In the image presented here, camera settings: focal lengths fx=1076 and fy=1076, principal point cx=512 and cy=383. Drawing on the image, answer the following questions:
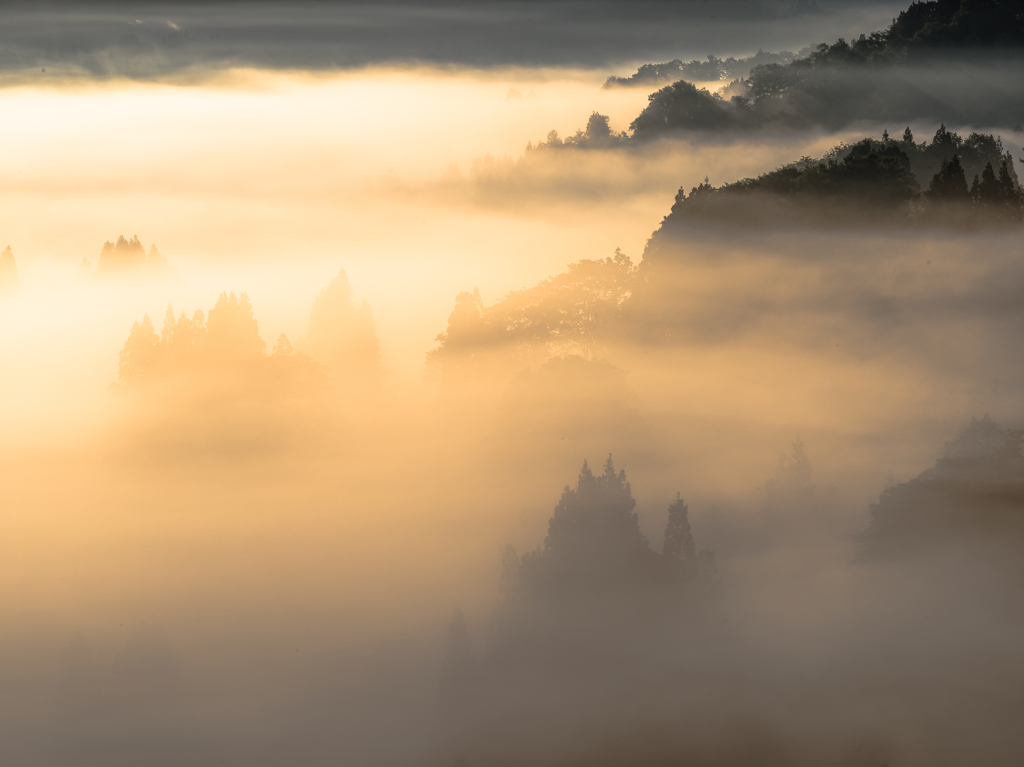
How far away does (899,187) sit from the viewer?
3196 inches

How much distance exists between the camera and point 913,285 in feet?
326

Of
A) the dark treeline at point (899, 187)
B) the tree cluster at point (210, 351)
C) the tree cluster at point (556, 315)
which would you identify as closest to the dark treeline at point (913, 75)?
the dark treeline at point (899, 187)

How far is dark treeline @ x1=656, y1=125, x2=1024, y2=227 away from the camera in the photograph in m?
79.6

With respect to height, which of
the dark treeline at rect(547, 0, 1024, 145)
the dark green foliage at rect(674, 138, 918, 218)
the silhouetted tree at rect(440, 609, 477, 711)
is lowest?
the silhouetted tree at rect(440, 609, 477, 711)

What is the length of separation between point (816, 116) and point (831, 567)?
71.7 metres

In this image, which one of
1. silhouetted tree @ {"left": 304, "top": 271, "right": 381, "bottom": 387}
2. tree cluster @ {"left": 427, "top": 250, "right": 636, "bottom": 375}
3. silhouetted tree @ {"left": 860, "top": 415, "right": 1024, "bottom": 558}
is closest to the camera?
silhouetted tree @ {"left": 860, "top": 415, "right": 1024, "bottom": 558}

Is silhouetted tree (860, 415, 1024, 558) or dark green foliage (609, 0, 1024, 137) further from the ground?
dark green foliage (609, 0, 1024, 137)

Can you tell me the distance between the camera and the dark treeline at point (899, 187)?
79625mm

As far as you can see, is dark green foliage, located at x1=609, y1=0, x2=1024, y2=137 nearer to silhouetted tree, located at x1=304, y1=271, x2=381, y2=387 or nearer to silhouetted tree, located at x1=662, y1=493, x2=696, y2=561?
silhouetted tree, located at x1=662, y1=493, x2=696, y2=561

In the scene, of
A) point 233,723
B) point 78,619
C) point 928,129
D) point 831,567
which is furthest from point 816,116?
point 78,619

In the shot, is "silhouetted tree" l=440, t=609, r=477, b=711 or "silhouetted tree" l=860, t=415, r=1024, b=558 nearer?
"silhouetted tree" l=860, t=415, r=1024, b=558

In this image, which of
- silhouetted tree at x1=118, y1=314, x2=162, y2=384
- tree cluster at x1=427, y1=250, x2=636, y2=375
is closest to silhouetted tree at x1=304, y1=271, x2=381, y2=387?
silhouetted tree at x1=118, y1=314, x2=162, y2=384

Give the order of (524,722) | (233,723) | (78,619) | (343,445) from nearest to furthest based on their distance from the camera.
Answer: (524,722) < (233,723) < (78,619) < (343,445)

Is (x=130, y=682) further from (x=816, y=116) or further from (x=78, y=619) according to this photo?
(x=816, y=116)
